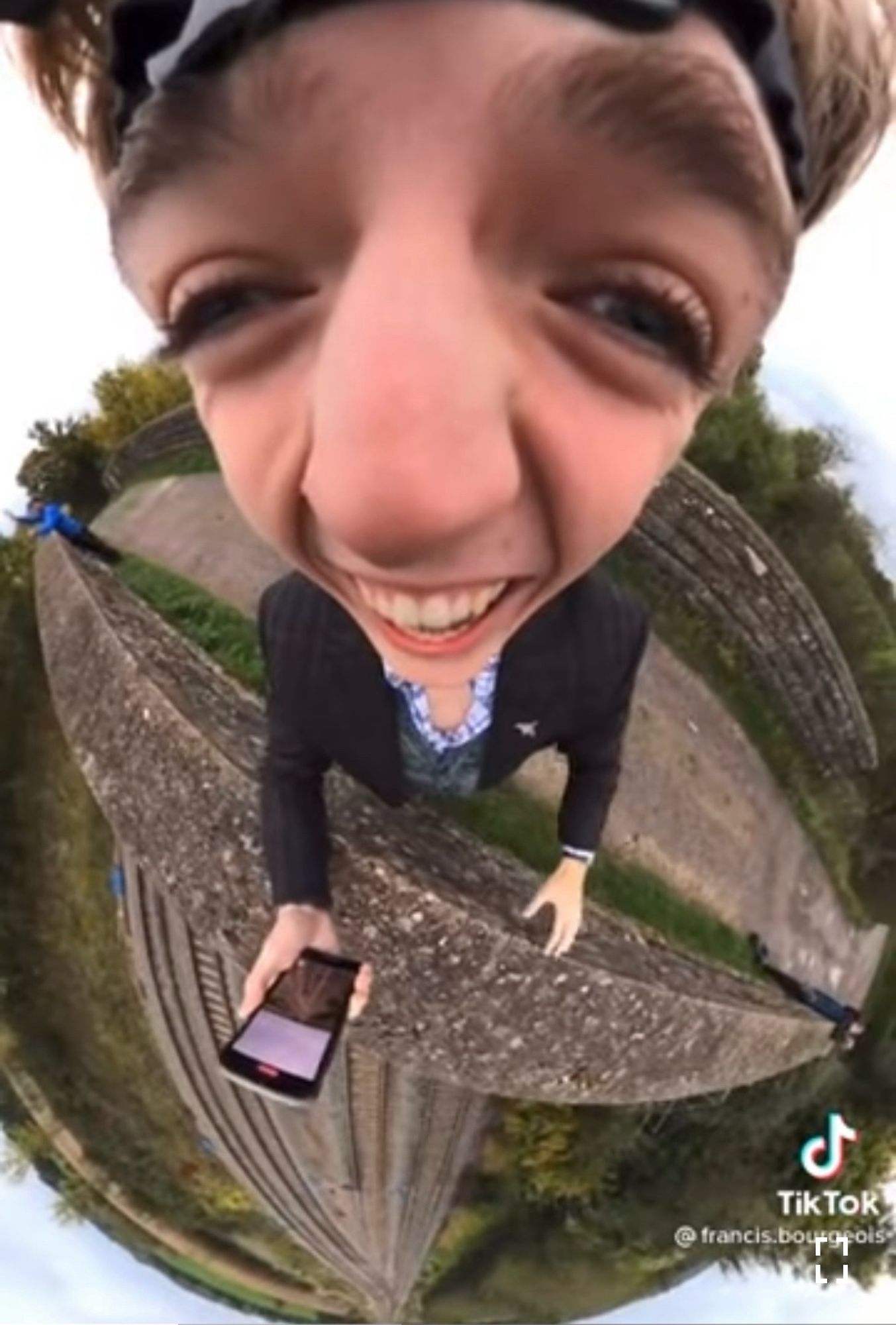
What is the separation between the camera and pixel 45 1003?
5.65 ft

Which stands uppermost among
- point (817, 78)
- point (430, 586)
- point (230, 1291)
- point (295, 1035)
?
point (817, 78)

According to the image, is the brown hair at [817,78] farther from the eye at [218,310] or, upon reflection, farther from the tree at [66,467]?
the tree at [66,467]

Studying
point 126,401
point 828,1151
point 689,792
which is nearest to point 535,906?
point 689,792

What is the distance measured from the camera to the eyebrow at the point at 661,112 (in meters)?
0.42

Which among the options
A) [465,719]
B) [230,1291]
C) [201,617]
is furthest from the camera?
[230,1291]

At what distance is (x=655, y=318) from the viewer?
475 millimetres

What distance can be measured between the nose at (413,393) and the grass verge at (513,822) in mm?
802

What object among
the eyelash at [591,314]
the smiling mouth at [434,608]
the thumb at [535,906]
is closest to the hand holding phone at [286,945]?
the thumb at [535,906]

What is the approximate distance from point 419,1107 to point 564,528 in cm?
115

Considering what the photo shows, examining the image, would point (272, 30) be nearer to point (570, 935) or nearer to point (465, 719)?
point (465, 719)

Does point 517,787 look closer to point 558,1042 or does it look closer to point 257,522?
point 558,1042

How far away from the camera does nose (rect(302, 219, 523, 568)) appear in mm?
426

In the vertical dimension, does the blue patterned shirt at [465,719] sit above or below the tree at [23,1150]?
above

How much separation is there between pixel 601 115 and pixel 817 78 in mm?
142
